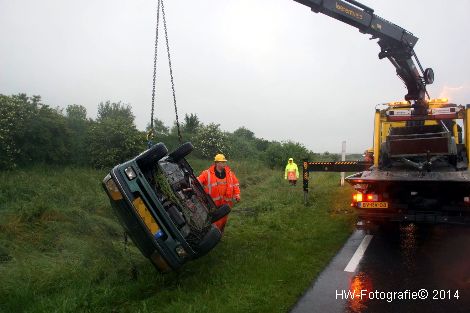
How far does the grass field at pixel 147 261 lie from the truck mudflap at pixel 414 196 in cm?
87

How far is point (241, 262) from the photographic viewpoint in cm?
583

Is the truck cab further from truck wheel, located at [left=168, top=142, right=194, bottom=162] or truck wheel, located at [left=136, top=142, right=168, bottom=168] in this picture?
truck wheel, located at [left=136, top=142, right=168, bottom=168]

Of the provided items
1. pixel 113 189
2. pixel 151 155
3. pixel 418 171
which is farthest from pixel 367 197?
pixel 113 189

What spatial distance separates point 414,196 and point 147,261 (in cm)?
460

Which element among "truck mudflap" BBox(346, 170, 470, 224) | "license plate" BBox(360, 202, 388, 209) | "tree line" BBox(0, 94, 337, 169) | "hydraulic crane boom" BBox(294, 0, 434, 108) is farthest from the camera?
"tree line" BBox(0, 94, 337, 169)

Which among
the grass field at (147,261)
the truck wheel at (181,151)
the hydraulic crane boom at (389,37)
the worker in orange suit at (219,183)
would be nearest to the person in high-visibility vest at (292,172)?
the grass field at (147,261)

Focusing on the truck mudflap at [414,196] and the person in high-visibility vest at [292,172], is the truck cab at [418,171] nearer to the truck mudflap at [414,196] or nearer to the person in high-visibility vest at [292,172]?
the truck mudflap at [414,196]

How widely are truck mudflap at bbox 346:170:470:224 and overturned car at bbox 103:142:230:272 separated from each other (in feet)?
10.2

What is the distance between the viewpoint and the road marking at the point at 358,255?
5652mm

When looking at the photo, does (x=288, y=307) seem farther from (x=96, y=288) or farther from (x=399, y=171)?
(x=399, y=171)

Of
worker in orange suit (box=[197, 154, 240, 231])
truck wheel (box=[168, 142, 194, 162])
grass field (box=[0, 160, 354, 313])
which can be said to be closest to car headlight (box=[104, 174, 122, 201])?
grass field (box=[0, 160, 354, 313])

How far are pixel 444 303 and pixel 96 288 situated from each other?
4.04 m

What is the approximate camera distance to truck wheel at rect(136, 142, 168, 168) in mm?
4985

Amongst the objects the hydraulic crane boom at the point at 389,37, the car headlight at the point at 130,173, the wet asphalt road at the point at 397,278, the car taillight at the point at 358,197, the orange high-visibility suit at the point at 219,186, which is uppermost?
the hydraulic crane boom at the point at 389,37
